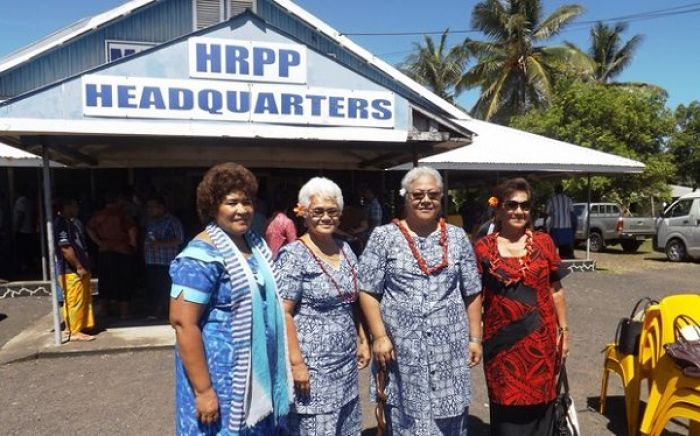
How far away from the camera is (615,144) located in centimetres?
1748

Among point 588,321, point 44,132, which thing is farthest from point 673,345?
point 44,132

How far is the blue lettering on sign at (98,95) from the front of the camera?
5.06 m

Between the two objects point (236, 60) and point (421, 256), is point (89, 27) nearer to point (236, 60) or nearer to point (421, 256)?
point (236, 60)

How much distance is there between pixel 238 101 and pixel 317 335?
3.69 meters

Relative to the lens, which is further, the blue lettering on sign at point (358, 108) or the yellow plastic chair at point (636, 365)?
the blue lettering on sign at point (358, 108)

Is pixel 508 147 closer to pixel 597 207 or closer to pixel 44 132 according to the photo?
pixel 597 207

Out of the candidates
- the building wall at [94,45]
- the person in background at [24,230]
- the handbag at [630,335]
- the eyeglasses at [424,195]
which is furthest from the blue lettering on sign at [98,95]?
the person in background at [24,230]

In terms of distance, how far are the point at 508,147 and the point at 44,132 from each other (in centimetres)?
957

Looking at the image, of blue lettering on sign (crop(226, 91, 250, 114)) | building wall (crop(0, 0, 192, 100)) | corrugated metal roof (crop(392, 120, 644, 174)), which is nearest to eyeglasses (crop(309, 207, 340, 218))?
blue lettering on sign (crop(226, 91, 250, 114))

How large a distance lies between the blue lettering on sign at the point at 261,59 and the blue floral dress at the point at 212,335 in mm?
3872

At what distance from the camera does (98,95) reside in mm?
5090

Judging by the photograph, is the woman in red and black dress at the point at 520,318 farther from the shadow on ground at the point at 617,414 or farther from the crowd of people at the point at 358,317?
the shadow on ground at the point at 617,414

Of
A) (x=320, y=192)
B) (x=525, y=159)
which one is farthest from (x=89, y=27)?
(x=320, y=192)

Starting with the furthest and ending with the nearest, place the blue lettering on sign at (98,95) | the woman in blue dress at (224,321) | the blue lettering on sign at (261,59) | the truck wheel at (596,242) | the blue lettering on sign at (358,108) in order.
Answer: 1. the truck wheel at (596,242)
2. the blue lettering on sign at (358,108)
3. the blue lettering on sign at (261,59)
4. the blue lettering on sign at (98,95)
5. the woman in blue dress at (224,321)
